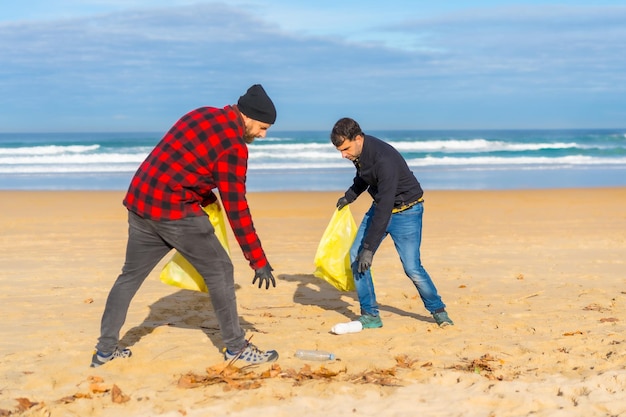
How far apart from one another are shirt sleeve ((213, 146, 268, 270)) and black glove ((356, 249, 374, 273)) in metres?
1.10

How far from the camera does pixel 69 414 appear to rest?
3998 mm

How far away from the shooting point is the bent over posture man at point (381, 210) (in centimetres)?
529

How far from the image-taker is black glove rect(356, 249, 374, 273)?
5.42m

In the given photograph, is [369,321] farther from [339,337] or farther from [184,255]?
[184,255]

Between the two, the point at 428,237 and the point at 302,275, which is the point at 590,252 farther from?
the point at 302,275

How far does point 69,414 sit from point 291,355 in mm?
1618

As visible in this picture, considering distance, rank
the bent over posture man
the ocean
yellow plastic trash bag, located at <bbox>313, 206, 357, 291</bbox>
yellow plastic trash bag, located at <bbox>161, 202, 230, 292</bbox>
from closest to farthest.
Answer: yellow plastic trash bag, located at <bbox>161, 202, 230, 292</bbox> → the bent over posture man → yellow plastic trash bag, located at <bbox>313, 206, 357, 291</bbox> → the ocean

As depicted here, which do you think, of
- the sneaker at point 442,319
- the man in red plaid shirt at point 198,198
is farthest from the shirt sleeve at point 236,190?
the sneaker at point 442,319

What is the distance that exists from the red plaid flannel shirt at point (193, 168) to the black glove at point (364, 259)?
1233mm

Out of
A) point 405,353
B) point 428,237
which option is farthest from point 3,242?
point 405,353

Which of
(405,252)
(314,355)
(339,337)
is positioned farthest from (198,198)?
(405,252)

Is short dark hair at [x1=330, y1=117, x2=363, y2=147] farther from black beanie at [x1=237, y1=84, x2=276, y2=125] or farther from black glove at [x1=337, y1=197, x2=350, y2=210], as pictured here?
black glove at [x1=337, y1=197, x2=350, y2=210]

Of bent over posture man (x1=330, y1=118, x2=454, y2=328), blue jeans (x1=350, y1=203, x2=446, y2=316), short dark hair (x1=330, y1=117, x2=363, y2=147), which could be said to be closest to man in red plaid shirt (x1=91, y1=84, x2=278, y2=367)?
short dark hair (x1=330, y1=117, x2=363, y2=147)

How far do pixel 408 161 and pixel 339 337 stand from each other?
3012cm
